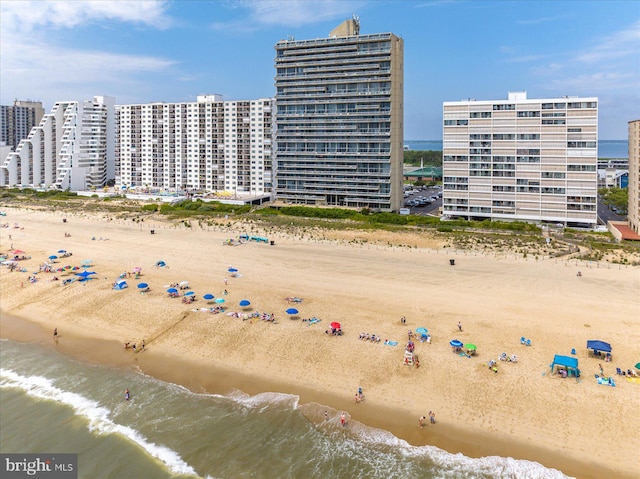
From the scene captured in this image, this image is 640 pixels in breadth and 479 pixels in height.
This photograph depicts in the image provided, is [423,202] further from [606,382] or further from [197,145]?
[606,382]

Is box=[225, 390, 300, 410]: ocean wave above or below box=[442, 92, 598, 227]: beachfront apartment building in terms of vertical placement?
below

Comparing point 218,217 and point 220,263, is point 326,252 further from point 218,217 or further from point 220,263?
point 218,217

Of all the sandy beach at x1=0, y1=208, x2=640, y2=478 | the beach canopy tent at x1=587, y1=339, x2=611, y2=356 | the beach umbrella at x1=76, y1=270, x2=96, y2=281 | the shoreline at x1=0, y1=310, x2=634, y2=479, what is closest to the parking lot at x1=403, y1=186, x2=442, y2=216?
the sandy beach at x1=0, y1=208, x2=640, y2=478

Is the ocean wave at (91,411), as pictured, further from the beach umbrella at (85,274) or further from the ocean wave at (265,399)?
the beach umbrella at (85,274)

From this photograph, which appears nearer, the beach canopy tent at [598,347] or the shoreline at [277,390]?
the shoreline at [277,390]

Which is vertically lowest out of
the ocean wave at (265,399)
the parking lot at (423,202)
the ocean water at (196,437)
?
the ocean water at (196,437)

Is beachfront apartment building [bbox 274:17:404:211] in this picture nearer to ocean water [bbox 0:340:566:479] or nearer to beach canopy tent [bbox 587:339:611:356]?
beach canopy tent [bbox 587:339:611:356]

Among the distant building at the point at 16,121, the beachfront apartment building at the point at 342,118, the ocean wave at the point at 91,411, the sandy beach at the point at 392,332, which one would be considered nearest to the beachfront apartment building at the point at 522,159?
the beachfront apartment building at the point at 342,118
